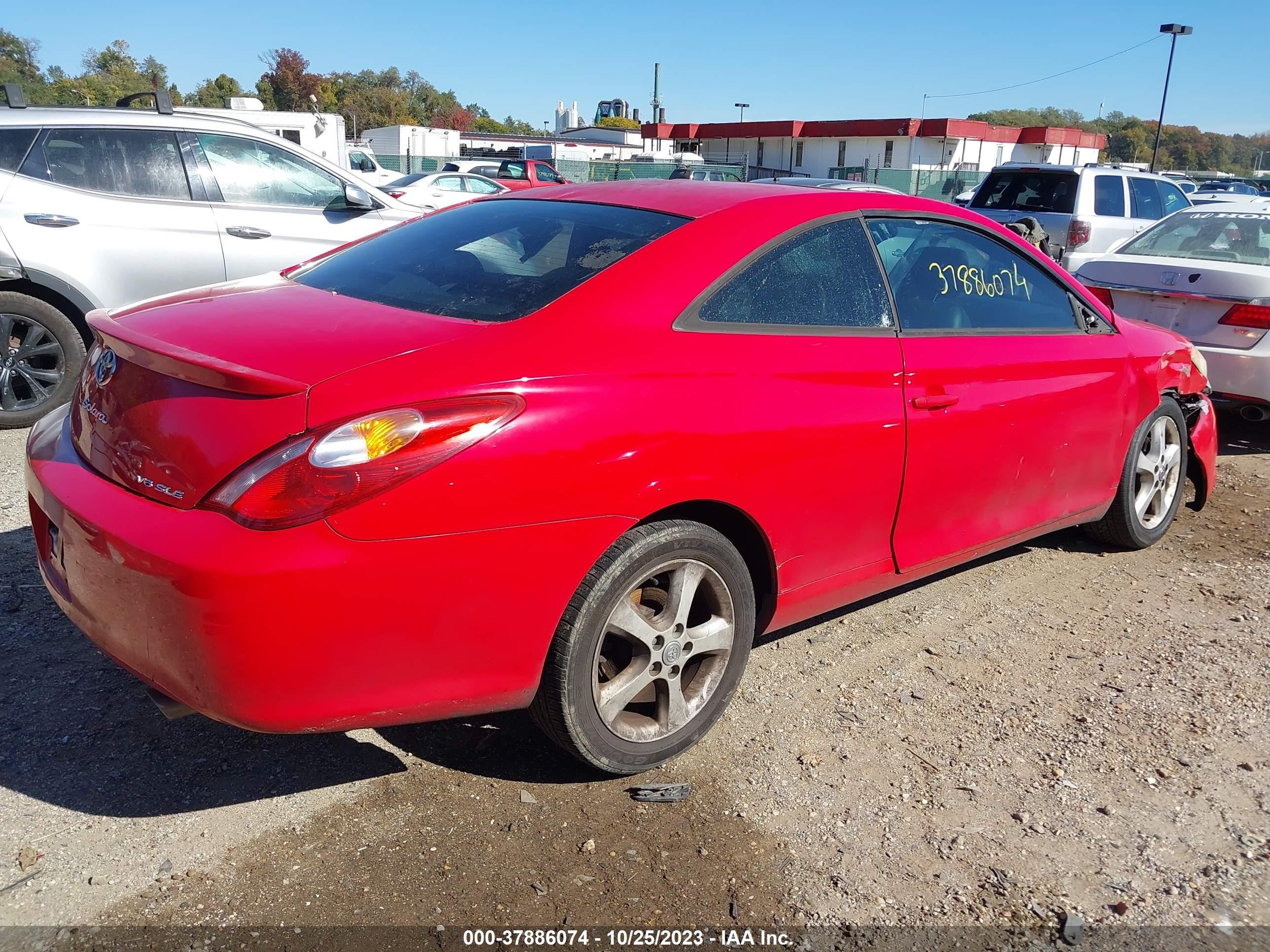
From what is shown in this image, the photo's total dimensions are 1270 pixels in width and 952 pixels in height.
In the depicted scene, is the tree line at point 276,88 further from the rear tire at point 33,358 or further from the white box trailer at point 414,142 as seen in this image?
the rear tire at point 33,358

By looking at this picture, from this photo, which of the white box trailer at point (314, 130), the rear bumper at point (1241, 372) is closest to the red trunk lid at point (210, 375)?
the rear bumper at point (1241, 372)

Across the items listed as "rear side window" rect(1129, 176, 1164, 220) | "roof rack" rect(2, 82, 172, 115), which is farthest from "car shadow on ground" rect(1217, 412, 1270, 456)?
"roof rack" rect(2, 82, 172, 115)

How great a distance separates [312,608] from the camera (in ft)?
7.23

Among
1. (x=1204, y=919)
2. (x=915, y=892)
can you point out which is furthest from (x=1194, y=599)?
(x=915, y=892)

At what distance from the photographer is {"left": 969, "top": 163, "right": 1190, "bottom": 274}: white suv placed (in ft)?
40.6

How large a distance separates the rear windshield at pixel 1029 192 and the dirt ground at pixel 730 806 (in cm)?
994

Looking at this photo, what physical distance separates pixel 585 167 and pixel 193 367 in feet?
129

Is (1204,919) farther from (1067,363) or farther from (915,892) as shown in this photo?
(1067,363)

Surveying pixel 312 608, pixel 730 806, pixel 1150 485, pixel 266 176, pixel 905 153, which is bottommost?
pixel 730 806

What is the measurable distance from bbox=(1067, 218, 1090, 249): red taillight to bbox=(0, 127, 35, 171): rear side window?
35.9 feet

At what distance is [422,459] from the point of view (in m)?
2.29

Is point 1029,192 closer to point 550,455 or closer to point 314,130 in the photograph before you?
point 550,455

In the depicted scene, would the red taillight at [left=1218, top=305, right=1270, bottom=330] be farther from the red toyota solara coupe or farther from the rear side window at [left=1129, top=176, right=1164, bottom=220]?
the rear side window at [left=1129, top=176, right=1164, bottom=220]

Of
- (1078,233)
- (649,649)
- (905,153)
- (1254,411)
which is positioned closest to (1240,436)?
(1254,411)
